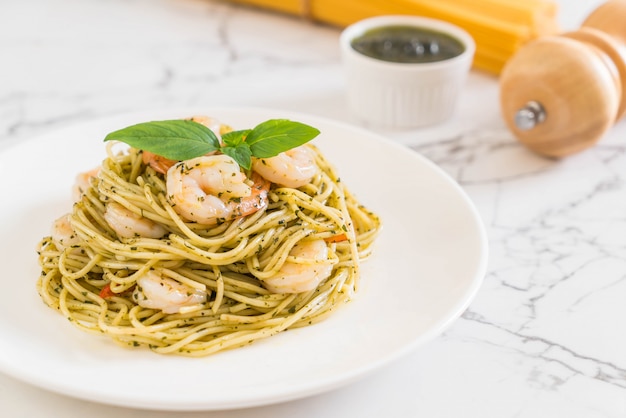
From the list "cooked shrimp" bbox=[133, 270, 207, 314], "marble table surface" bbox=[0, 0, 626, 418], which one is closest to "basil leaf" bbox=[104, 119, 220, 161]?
"cooked shrimp" bbox=[133, 270, 207, 314]

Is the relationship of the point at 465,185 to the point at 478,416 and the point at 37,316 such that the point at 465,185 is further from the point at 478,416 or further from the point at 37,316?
the point at 37,316

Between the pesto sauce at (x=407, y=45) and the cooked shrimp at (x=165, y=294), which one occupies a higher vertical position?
the pesto sauce at (x=407, y=45)

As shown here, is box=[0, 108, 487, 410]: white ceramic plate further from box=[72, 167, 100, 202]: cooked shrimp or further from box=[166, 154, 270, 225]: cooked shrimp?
box=[166, 154, 270, 225]: cooked shrimp

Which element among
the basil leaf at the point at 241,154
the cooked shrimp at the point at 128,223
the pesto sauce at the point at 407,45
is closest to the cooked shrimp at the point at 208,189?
the basil leaf at the point at 241,154

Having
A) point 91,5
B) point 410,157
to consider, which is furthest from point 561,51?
point 91,5

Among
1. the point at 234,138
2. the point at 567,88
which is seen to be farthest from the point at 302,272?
the point at 567,88

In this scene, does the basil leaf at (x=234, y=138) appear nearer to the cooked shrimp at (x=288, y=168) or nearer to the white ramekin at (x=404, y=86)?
the cooked shrimp at (x=288, y=168)
